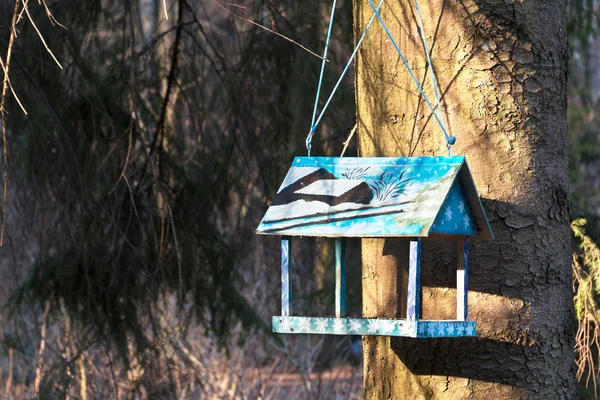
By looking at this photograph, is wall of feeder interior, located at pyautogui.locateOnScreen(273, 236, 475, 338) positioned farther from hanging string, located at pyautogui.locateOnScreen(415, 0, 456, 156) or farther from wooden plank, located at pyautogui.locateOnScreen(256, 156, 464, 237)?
hanging string, located at pyautogui.locateOnScreen(415, 0, 456, 156)

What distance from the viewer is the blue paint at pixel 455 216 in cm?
161

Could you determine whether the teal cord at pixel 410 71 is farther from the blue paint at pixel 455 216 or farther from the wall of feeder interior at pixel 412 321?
the wall of feeder interior at pixel 412 321

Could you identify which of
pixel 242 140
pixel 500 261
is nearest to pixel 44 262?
pixel 242 140

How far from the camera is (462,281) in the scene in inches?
64.5

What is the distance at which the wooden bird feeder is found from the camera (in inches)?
62.2

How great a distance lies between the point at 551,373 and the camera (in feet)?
5.61

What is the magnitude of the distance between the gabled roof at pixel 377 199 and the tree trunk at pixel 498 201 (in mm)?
80

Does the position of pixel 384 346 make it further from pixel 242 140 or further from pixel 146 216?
pixel 242 140

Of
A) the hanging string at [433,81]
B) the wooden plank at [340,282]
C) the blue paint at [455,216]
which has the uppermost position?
the hanging string at [433,81]

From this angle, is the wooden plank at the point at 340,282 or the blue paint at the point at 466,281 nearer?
the blue paint at the point at 466,281

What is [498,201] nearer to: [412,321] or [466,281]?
[466,281]

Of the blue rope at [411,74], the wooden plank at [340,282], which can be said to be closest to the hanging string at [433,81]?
the blue rope at [411,74]

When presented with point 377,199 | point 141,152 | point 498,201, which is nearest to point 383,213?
point 377,199

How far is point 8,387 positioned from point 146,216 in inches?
113
